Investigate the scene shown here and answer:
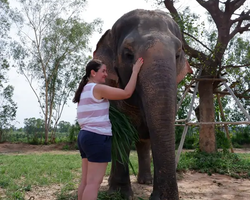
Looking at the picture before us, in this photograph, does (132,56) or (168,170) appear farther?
(132,56)

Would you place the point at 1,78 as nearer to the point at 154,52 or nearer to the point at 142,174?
the point at 142,174

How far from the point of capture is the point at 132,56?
Answer: 3189mm

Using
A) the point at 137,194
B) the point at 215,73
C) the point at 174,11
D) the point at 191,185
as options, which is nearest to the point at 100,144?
the point at 137,194

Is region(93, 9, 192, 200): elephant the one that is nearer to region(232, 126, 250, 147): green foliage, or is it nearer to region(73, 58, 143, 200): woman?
region(73, 58, 143, 200): woman

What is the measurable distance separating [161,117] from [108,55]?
1584 mm

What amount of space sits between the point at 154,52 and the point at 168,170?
1.15 m

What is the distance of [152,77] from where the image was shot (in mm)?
2719

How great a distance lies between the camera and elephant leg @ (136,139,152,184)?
5.05 meters

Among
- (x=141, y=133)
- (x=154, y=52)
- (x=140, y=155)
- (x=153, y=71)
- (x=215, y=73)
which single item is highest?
(x=215, y=73)

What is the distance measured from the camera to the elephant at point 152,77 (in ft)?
8.13

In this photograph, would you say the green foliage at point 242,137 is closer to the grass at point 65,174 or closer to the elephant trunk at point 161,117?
the grass at point 65,174

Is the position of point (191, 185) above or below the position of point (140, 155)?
below

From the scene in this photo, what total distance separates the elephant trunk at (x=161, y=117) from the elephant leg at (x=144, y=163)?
238 centimetres

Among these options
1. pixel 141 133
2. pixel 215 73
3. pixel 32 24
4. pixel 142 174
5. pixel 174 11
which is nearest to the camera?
pixel 141 133
